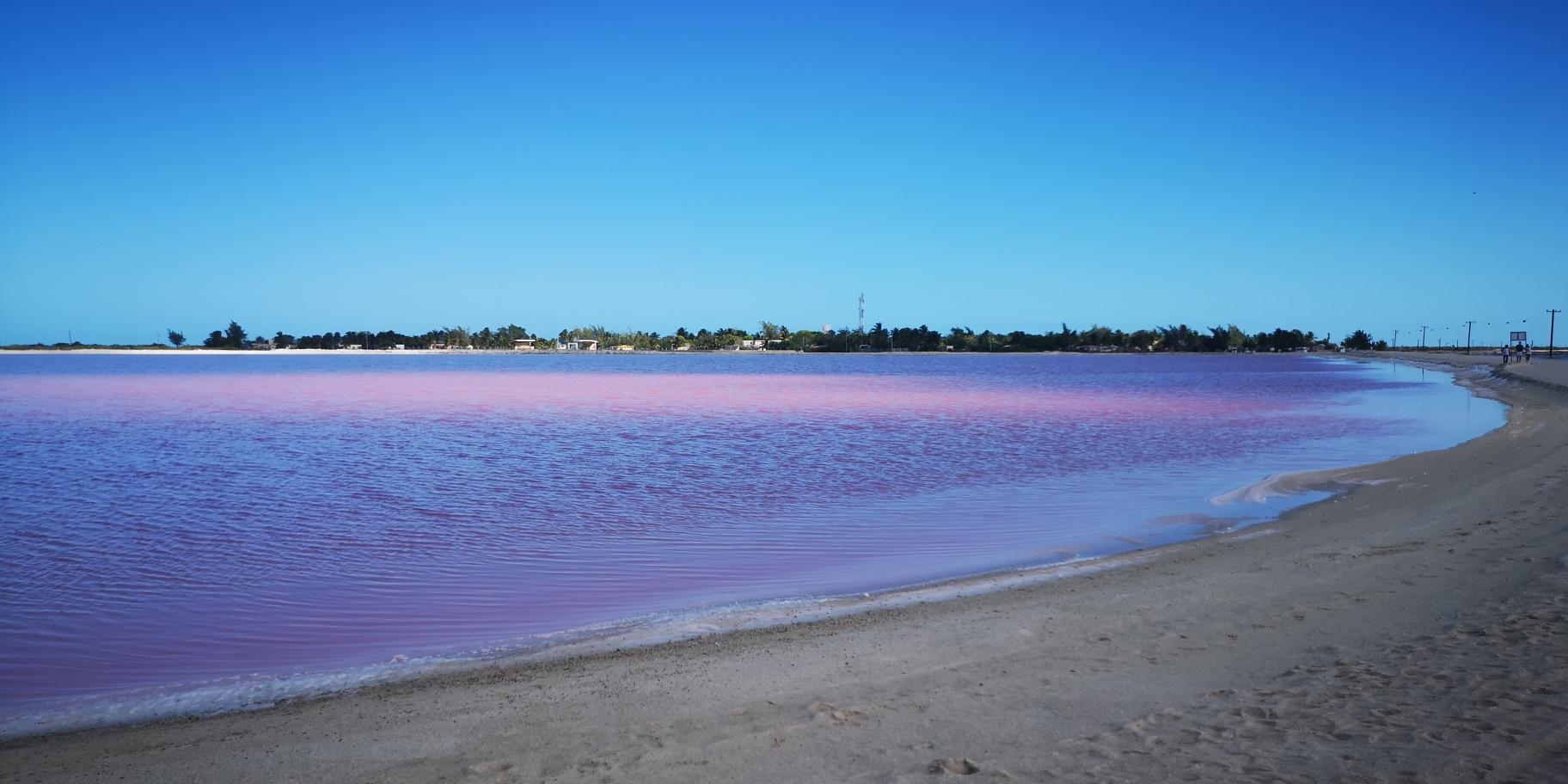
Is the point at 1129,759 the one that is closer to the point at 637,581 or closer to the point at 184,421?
the point at 637,581

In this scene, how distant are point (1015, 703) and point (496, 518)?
7905mm

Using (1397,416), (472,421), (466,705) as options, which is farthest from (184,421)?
(1397,416)

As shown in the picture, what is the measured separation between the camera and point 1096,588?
7066 mm

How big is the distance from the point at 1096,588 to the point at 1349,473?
9.04 metres

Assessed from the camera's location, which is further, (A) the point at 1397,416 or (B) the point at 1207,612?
(A) the point at 1397,416

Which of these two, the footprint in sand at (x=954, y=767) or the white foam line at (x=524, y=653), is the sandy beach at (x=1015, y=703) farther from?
the white foam line at (x=524, y=653)

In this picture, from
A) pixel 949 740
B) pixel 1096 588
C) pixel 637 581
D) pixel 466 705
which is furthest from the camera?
pixel 637 581

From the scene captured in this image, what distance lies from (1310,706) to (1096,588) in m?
2.72

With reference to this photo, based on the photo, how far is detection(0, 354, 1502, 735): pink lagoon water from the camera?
6.42m

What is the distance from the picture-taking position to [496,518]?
10.9m

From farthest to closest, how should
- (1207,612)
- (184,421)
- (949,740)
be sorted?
(184,421) → (1207,612) → (949,740)

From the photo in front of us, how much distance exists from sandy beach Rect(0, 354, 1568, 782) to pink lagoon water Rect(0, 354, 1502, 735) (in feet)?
3.27

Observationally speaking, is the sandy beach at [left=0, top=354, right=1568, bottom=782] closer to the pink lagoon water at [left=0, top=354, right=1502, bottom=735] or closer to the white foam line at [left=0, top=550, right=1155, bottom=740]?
the white foam line at [left=0, top=550, right=1155, bottom=740]

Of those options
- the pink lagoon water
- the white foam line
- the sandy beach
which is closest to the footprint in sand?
the sandy beach
